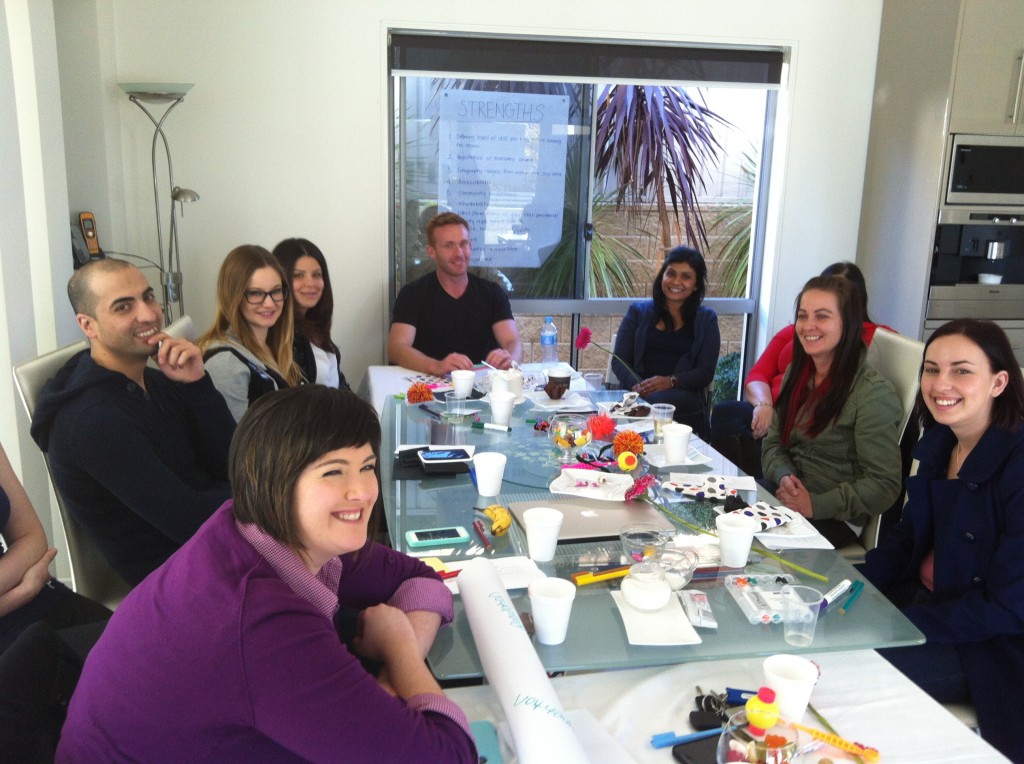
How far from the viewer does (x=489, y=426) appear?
8.15 feet

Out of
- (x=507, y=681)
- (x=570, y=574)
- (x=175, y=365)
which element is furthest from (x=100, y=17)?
(x=507, y=681)

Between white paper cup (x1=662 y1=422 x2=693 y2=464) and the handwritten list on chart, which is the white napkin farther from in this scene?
the handwritten list on chart

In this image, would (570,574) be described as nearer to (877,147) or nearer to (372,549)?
(372,549)

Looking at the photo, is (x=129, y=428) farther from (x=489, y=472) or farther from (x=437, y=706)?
(x=437, y=706)

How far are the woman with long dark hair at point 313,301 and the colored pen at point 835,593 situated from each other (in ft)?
6.63

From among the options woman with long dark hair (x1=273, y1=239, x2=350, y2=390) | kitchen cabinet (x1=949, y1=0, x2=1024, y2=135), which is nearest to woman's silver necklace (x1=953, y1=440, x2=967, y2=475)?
woman with long dark hair (x1=273, y1=239, x2=350, y2=390)

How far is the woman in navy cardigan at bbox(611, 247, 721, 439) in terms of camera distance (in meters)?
3.67

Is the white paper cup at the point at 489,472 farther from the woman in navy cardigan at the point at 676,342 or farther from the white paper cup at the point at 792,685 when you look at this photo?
the woman in navy cardigan at the point at 676,342

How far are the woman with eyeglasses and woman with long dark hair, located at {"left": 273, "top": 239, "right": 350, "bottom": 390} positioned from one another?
433 mm

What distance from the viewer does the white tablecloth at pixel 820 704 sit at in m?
1.12

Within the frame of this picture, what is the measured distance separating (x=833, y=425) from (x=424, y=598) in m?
1.54

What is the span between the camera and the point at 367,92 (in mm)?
3871

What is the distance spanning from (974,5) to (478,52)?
6.99 feet

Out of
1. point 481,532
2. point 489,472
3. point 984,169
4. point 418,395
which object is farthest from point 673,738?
point 984,169
